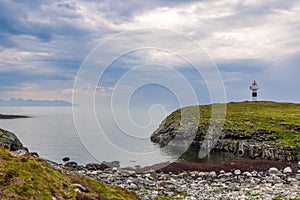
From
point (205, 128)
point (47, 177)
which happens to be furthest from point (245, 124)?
point (47, 177)

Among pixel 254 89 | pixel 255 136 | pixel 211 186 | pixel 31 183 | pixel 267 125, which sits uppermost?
pixel 254 89

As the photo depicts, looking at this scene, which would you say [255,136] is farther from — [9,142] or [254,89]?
[254,89]

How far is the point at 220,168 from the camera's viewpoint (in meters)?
47.0

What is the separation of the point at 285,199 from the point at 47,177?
18.7m

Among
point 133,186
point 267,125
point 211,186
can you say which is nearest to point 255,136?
point 267,125

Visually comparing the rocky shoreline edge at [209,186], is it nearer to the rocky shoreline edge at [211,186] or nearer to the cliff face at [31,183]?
the rocky shoreline edge at [211,186]

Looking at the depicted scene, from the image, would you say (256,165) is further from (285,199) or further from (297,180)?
(285,199)

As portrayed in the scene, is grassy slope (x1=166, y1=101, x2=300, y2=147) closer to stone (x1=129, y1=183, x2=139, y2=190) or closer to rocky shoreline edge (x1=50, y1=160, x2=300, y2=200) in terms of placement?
rocky shoreline edge (x1=50, y1=160, x2=300, y2=200)

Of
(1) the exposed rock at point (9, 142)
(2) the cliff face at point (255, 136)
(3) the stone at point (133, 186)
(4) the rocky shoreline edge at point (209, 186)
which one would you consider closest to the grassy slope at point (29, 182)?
(4) the rocky shoreline edge at point (209, 186)

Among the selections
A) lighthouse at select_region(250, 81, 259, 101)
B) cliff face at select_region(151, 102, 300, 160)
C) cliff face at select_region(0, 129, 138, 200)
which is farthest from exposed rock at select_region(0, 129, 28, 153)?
lighthouse at select_region(250, 81, 259, 101)

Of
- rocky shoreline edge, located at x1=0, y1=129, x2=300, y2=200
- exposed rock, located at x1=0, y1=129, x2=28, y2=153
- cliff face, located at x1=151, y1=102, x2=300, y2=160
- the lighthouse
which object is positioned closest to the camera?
rocky shoreline edge, located at x1=0, y1=129, x2=300, y2=200

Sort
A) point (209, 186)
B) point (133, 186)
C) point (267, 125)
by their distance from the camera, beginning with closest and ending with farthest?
1. point (133, 186)
2. point (209, 186)
3. point (267, 125)

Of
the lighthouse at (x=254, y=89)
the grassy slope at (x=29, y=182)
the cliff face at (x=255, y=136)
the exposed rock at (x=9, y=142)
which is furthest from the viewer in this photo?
the lighthouse at (x=254, y=89)

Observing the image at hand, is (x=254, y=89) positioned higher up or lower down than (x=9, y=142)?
higher up
